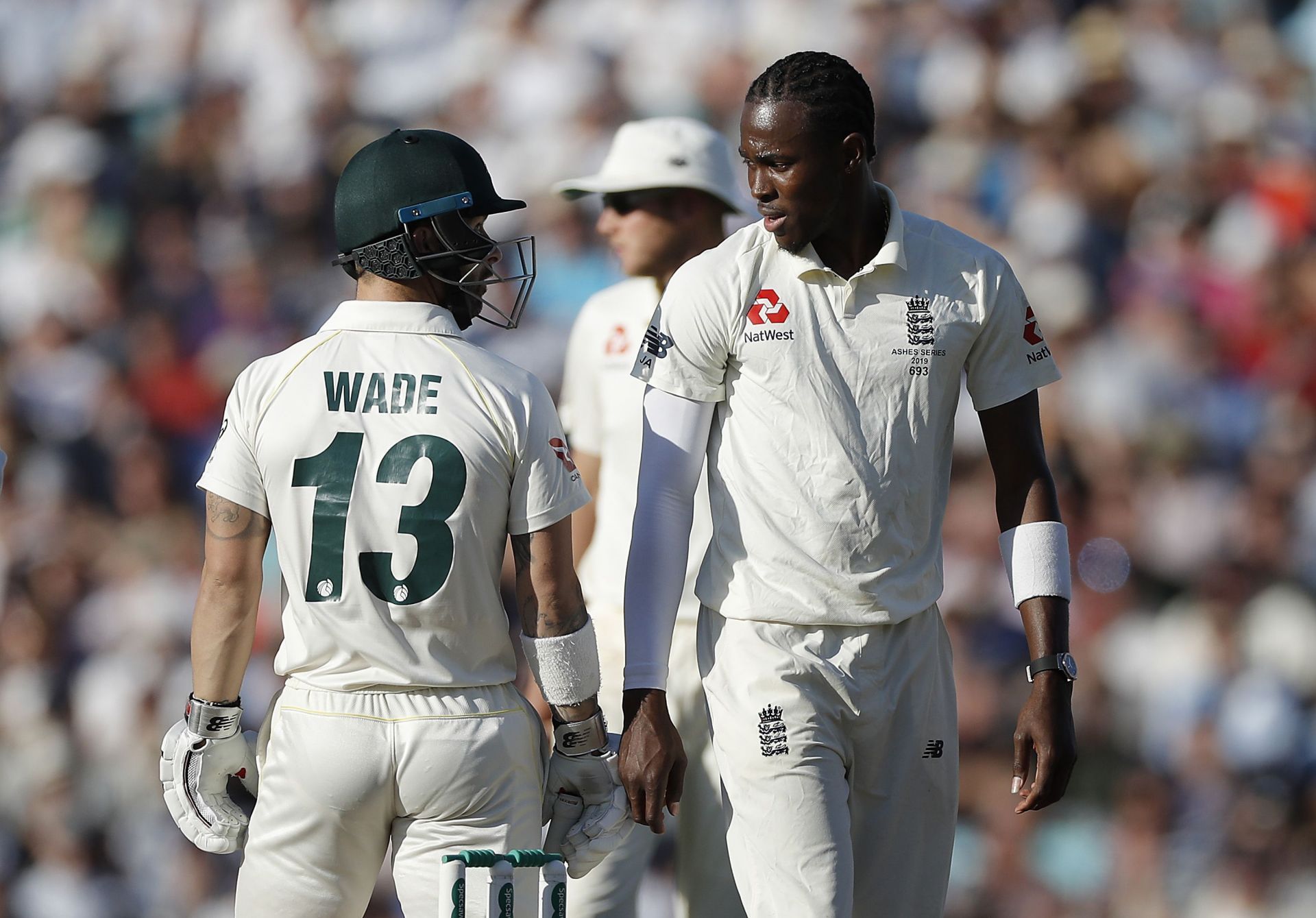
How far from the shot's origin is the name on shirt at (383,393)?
2930mm

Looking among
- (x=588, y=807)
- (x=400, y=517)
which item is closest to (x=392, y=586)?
(x=400, y=517)

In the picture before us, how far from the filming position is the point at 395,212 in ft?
10.2

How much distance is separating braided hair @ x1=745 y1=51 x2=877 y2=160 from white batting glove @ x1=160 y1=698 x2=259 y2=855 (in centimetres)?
161

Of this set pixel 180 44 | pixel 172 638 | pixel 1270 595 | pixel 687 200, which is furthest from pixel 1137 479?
pixel 180 44

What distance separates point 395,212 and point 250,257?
5.19 meters

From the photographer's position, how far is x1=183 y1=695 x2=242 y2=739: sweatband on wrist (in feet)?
10.3

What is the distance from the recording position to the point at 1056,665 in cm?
309


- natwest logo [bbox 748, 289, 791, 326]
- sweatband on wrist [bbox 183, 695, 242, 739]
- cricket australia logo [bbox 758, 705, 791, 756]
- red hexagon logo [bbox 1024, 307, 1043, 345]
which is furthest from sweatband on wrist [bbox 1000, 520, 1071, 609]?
sweatband on wrist [bbox 183, 695, 242, 739]

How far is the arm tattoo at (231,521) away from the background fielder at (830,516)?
2.45 ft

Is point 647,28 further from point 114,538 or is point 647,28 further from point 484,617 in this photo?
point 484,617

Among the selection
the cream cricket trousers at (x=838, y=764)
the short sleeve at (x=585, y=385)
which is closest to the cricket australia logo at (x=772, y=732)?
the cream cricket trousers at (x=838, y=764)

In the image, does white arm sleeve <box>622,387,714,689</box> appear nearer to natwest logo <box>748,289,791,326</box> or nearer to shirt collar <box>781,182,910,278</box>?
natwest logo <box>748,289,791,326</box>

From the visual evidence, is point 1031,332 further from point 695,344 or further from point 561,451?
Result: point 561,451

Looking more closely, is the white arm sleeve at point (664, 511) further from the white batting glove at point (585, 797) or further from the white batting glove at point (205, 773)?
the white batting glove at point (205, 773)
